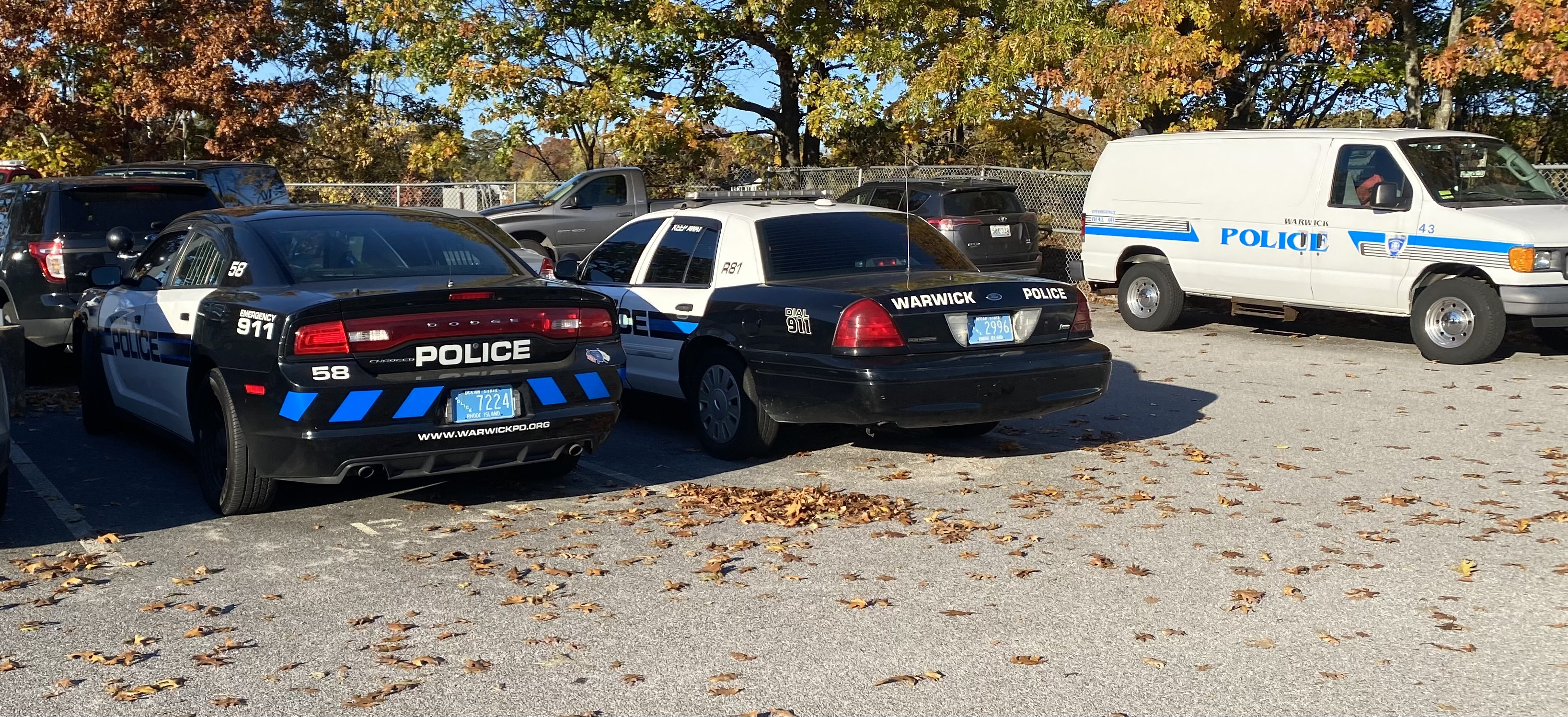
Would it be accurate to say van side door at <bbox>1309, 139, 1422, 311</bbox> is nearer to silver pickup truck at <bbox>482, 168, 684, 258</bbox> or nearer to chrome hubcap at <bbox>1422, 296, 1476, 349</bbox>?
chrome hubcap at <bbox>1422, 296, 1476, 349</bbox>

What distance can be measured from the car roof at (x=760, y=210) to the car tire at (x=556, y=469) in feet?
5.76

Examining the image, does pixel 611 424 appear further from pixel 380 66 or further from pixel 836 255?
pixel 380 66

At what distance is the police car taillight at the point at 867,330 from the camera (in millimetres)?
7348

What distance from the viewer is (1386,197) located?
39.1 ft

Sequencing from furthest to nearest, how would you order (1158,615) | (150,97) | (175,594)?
(150,97)
(175,594)
(1158,615)

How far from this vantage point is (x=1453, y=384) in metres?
10.9

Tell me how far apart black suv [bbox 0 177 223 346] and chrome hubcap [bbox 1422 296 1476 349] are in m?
10.3

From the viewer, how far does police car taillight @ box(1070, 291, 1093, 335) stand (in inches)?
312

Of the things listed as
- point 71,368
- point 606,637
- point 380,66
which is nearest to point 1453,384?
point 606,637

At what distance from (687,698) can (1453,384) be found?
8.38 meters

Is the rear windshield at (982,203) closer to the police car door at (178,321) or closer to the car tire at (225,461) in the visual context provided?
the police car door at (178,321)

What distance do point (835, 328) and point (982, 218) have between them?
32.6 feet

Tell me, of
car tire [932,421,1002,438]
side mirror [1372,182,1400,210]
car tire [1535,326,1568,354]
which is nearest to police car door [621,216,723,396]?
car tire [932,421,1002,438]

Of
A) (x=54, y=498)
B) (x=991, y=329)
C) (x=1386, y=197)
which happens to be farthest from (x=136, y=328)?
(x=1386, y=197)
